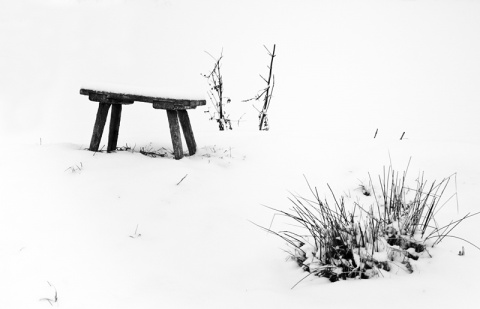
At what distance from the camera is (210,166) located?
4012 mm

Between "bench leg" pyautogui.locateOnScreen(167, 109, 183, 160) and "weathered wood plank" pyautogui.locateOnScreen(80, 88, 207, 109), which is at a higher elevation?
"weathered wood plank" pyautogui.locateOnScreen(80, 88, 207, 109)

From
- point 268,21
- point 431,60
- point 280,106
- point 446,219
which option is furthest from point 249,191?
point 268,21

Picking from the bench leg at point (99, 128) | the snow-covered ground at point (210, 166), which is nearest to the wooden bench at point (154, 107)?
the bench leg at point (99, 128)

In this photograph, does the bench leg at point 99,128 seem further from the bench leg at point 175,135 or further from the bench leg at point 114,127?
the bench leg at point 175,135

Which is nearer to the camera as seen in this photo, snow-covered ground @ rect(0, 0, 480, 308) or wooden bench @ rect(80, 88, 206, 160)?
snow-covered ground @ rect(0, 0, 480, 308)

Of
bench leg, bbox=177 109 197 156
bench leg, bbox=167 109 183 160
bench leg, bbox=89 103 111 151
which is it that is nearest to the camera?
bench leg, bbox=167 109 183 160

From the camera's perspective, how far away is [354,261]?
2012 millimetres

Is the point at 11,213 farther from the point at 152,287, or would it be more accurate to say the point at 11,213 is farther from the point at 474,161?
the point at 474,161

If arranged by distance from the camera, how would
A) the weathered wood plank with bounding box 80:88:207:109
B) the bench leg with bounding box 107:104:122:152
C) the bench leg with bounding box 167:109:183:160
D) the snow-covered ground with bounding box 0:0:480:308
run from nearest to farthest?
1. the snow-covered ground with bounding box 0:0:480:308
2. the weathered wood plank with bounding box 80:88:207:109
3. the bench leg with bounding box 167:109:183:160
4. the bench leg with bounding box 107:104:122:152

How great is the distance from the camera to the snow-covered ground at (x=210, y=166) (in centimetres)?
202

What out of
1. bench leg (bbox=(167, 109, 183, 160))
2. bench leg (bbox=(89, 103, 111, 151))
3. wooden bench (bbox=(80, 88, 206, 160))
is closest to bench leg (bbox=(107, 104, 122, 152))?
wooden bench (bbox=(80, 88, 206, 160))

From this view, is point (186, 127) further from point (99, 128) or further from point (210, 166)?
point (99, 128)

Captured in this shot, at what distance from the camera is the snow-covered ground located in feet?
6.61

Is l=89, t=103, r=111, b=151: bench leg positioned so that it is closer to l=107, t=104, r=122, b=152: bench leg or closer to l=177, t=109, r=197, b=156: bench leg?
l=107, t=104, r=122, b=152: bench leg
